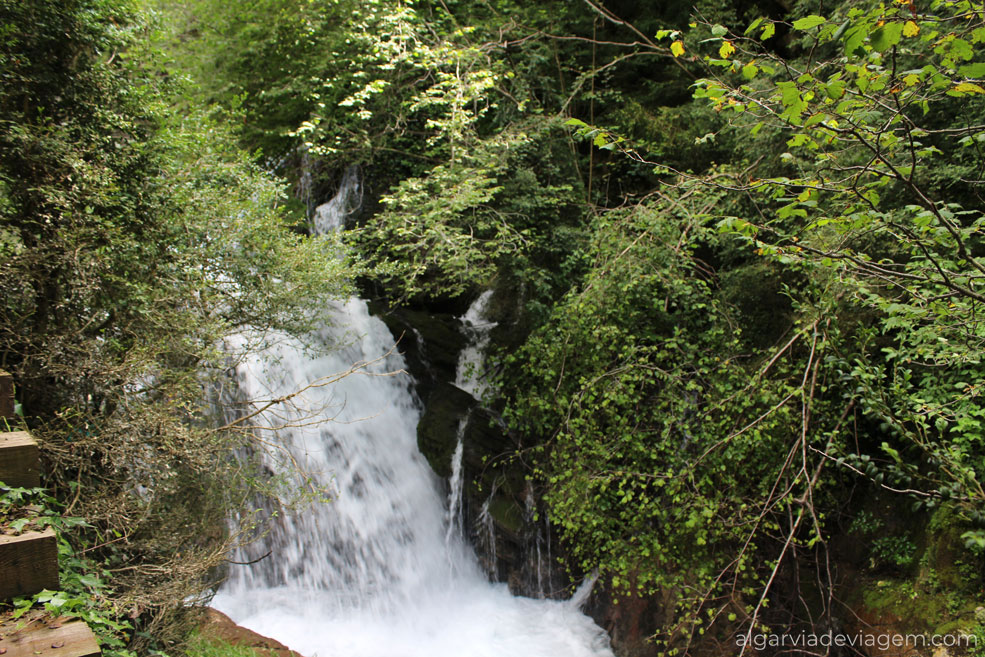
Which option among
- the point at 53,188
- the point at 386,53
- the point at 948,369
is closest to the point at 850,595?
the point at 948,369

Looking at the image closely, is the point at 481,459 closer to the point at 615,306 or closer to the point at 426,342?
the point at 426,342

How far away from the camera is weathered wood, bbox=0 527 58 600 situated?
6.29 feet

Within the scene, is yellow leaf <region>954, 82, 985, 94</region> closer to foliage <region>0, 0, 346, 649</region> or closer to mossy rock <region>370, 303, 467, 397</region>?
foliage <region>0, 0, 346, 649</region>

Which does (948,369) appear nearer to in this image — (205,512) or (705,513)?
(705,513)

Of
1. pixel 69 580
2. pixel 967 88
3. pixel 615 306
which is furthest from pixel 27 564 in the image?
pixel 615 306

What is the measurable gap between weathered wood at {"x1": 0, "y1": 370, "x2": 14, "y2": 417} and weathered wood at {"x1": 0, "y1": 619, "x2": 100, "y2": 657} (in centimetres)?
162

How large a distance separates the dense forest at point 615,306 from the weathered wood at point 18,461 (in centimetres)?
6

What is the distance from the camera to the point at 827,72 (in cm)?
640

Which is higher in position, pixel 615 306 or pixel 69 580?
pixel 615 306

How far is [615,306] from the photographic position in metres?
5.90

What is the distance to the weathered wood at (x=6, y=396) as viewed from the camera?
2.97 meters

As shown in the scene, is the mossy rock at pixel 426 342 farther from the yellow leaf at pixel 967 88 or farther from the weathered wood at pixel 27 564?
the yellow leaf at pixel 967 88

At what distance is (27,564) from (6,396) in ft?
4.94

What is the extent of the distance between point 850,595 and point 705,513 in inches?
66.0
